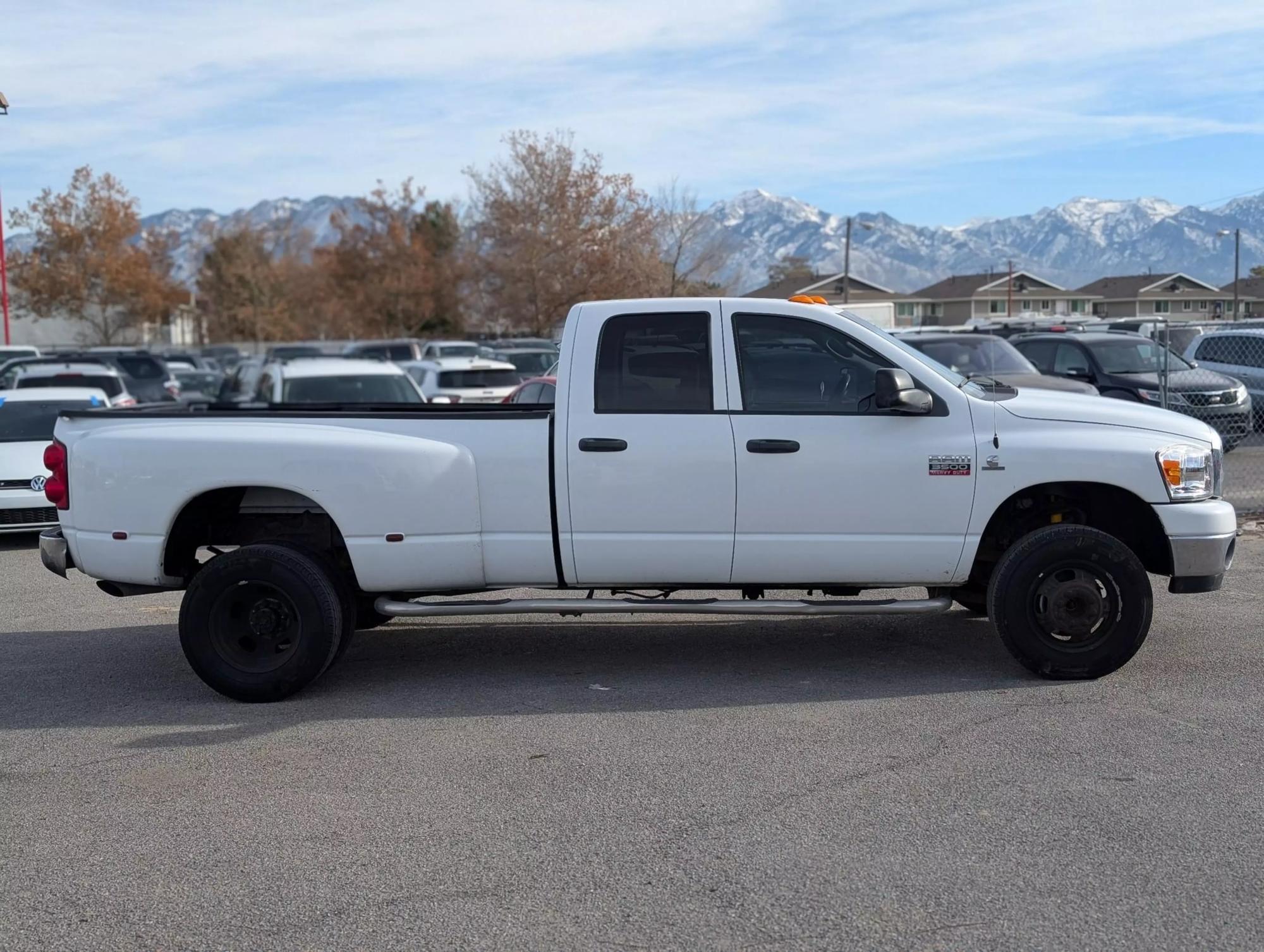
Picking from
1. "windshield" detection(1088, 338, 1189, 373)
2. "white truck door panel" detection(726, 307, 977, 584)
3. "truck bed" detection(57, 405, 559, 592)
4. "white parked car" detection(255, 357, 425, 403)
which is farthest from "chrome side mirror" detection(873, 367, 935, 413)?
"windshield" detection(1088, 338, 1189, 373)

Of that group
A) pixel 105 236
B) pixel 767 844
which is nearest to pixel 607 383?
pixel 767 844

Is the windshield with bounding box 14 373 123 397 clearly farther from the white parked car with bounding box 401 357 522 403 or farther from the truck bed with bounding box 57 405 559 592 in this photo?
the truck bed with bounding box 57 405 559 592

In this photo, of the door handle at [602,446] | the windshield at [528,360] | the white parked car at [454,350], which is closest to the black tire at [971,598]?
the door handle at [602,446]

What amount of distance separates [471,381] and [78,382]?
5532 millimetres

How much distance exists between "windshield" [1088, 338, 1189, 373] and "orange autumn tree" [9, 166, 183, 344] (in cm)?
4532

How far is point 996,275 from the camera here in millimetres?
83562

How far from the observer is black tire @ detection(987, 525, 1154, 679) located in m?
6.39

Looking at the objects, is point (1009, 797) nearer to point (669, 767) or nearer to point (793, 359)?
point (669, 767)

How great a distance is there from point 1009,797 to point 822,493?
6.37 feet

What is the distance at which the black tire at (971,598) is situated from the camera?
24.5 ft

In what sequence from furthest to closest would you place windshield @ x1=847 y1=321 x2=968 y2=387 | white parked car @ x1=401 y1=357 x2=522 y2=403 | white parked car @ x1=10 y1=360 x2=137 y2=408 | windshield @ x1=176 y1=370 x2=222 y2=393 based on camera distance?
windshield @ x1=176 y1=370 x2=222 y2=393
white parked car @ x1=401 y1=357 x2=522 y2=403
white parked car @ x1=10 y1=360 x2=137 y2=408
windshield @ x1=847 y1=321 x2=968 y2=387

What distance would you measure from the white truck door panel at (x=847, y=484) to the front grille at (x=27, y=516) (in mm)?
7822

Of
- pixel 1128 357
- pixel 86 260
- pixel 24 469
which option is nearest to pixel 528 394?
pixel 24 469

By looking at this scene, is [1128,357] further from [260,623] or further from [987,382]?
[260,623]
